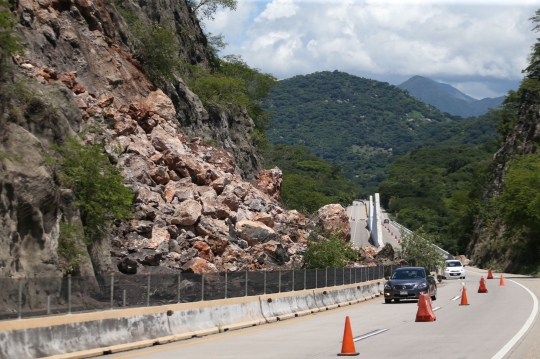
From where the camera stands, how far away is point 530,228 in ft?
232

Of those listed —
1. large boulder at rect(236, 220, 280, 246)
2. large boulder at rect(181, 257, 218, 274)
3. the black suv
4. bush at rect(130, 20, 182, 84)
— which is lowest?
the black suv

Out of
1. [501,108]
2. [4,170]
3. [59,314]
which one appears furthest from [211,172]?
[501,108]

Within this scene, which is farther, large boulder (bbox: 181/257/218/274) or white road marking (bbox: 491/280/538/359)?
large boulder (bbox: 181/257/218/274)

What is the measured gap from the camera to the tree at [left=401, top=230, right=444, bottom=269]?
58516mm

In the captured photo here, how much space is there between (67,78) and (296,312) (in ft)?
63.1

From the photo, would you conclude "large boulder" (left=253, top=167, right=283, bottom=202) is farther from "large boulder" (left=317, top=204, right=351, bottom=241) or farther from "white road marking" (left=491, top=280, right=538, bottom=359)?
"white road marking" (left=491, top=280, right=538, bottom=359)

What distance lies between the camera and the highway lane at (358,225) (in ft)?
350

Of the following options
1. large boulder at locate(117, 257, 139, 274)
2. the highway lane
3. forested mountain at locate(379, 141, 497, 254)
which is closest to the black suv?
large boulder at locate(117, 257, 139, 274)

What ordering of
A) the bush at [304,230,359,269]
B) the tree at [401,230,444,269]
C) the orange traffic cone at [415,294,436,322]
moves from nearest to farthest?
the orange traffic cone at [415,294,436,322] < the bush at [304,230,359,269] < the tree at [401,230,444,269]

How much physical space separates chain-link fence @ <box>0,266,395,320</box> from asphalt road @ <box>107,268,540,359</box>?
1.28 meters

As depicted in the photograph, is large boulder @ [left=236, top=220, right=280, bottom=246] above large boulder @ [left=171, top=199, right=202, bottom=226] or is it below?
below

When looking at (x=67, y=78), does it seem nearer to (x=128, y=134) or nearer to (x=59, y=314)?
(x=128, y=134)

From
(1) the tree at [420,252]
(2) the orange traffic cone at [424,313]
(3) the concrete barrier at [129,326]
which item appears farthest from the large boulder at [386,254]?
(2) the orange traffic cone at [424,313]

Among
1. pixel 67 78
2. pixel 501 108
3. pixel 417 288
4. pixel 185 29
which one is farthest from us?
pixel 501 108
